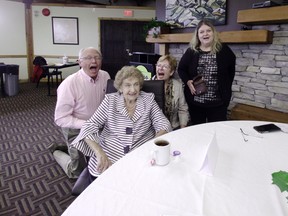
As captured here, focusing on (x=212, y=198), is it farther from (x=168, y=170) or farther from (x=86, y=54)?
(x=86, y=54)

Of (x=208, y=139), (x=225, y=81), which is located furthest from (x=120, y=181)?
(x=225, y=81)

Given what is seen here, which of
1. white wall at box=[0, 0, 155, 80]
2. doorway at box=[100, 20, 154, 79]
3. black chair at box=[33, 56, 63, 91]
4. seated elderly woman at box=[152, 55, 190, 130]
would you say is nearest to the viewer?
seated elderly woman at box=[152, 55, 190, 130]

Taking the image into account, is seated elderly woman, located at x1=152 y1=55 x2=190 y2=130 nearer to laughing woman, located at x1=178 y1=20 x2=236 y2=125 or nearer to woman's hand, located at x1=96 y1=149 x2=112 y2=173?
laughing woman, located at x1=178 y1=20 x2=236 y2=125

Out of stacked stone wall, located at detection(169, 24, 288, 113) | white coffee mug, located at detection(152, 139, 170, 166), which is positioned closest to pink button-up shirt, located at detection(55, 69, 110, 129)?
white coffee mug, located at detection(152, 139, 170, 166)

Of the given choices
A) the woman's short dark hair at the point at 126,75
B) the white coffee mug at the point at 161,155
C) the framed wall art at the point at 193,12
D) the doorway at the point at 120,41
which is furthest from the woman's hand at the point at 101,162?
the doorway at the point at 120,41

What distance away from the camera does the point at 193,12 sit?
3.95 metres

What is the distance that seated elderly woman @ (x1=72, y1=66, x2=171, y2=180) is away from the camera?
161 centimetres

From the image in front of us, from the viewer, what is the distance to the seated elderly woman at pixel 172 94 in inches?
86.1

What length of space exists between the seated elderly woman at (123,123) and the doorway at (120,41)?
5.94 meters

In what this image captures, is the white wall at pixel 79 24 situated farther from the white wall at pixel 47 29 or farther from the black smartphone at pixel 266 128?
the black smartphone at pixel 266 128

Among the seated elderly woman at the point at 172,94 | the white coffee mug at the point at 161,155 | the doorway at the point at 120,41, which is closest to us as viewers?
the white coffee mug at the point at 161,155

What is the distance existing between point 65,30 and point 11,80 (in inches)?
94.6

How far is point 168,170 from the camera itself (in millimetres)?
1104

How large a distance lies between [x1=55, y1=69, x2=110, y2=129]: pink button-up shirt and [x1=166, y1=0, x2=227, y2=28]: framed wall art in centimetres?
217
